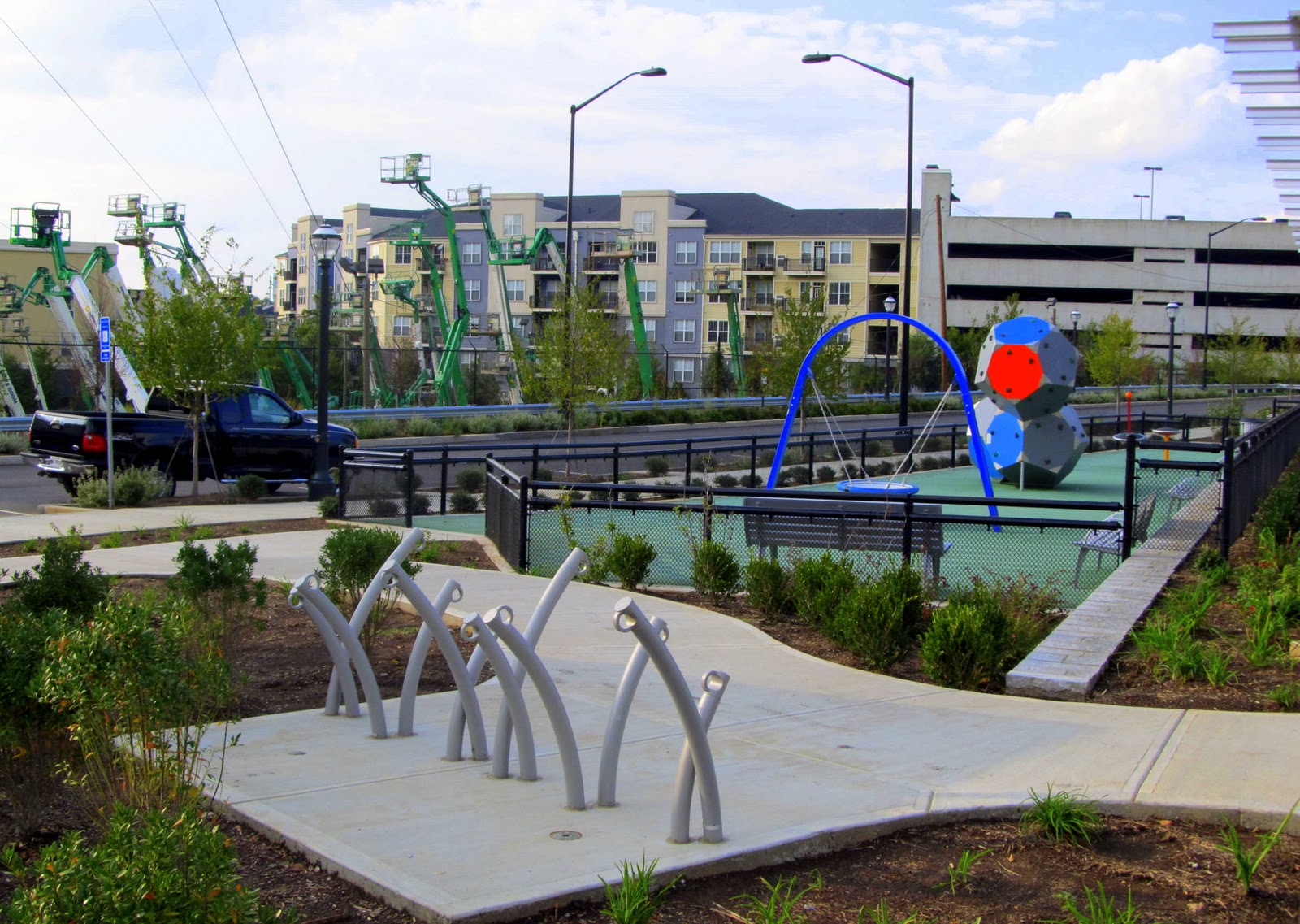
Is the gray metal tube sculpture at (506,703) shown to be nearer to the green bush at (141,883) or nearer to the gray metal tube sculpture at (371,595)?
the gray metal tube sculpture at (371,595)

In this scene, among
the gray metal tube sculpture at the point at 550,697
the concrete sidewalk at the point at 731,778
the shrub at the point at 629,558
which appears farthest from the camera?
the shrub at the point at 629,558

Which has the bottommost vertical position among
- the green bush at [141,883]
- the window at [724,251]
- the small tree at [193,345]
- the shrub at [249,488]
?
the shrub at [249,488]

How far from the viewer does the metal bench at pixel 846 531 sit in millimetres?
11492

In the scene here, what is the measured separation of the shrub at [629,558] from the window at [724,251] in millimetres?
81165

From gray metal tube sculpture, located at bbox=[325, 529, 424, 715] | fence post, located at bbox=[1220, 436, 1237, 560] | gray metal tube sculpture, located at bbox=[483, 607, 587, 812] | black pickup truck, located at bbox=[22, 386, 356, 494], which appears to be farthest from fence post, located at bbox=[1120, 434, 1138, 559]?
black pickup truck, located at bbox=[22, 386, 356, 494]

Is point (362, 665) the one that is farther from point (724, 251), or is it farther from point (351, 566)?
point (724, 251)

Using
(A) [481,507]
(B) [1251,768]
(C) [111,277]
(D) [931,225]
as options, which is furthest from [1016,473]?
(D) [931,225]

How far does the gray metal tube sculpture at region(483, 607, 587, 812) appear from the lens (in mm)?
5020

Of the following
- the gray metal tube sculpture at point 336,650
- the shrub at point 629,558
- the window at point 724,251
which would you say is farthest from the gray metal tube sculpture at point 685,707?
the window at point 724,251

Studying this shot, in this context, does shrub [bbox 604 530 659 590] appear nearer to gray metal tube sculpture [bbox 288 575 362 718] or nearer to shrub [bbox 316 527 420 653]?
shrub [bbox 316 527 420 653]

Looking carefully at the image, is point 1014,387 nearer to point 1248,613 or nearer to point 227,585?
point 1248,613

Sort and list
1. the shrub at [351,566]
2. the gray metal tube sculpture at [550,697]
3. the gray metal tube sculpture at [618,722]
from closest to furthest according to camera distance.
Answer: the gray metal tube sculpture at [550,697] < the gray metal tube sculpture at [618,722] < the shrub at [351,566]

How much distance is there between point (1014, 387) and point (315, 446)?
12.5m

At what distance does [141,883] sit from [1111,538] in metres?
11.1
